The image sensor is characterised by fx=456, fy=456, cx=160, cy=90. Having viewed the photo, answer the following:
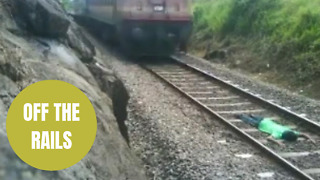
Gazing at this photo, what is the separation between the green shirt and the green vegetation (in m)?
3.58

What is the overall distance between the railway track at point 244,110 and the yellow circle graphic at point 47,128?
10.9 ft

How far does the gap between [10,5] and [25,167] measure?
328 centimetres

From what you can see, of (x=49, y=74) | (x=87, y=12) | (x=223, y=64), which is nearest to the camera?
(x=49, y=74)

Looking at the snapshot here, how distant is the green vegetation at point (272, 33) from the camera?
440 inches

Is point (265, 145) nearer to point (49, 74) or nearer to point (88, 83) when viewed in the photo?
point (88, 83)

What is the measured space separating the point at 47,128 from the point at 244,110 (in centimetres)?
615

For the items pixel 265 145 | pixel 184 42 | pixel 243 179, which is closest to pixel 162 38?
pixel 184 42

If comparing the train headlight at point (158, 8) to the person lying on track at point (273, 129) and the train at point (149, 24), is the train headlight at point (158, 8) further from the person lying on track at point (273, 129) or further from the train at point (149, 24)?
the person lying on track at point (273, 129)

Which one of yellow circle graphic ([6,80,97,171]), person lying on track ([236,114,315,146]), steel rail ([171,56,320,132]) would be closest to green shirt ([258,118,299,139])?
person lying on track ([236,114,315,146])

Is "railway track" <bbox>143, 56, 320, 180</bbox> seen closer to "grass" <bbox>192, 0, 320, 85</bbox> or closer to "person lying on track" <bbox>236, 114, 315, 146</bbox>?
"person lying on track" <bbox>236, 114, 315, 146</bbox>

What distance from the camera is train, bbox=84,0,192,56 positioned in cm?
1381

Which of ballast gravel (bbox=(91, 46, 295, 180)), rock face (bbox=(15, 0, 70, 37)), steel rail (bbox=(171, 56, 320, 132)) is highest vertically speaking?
rock face (bbox=(15, 0, 70, 37))

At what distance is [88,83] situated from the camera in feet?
18.1

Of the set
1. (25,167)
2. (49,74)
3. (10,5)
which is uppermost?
(10,5)
